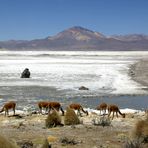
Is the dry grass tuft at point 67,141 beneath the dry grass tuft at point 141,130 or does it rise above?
beneath

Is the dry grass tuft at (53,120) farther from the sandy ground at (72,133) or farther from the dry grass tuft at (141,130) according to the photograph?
the dry grass tuft at (141,130)

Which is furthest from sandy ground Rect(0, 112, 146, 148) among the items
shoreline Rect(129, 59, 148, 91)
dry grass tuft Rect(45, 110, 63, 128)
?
shoreline Rect(129, 59, 148, 91)

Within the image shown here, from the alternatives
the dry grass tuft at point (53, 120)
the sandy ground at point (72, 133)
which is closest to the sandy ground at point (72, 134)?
the sandy ground at point (72, 133)

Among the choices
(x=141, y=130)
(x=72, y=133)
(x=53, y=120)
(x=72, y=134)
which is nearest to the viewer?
(x=141, y=130)

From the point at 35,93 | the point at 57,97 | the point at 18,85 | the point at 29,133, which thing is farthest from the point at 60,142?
the point at 18,85

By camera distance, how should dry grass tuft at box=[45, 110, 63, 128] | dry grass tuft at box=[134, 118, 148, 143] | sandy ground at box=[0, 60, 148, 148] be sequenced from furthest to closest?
dry grass tuft at box=[45, 110, 63, 128] → sandy ground at box=[0, 60, 148, 148] → dry grass tuft at box=[134, 118, 148, 143]

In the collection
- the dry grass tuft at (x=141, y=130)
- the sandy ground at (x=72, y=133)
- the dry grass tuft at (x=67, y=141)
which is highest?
the dry grass tuft at (x=141, y=130)

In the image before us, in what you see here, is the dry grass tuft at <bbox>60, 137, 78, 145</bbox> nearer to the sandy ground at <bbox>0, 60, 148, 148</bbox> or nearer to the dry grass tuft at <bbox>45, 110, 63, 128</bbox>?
the sandy ground at <bbox>0, 60, 148, 148</bbox>

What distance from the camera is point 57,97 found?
24.9 m

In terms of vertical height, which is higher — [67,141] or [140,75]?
[67,141]

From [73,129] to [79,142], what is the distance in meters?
1.75

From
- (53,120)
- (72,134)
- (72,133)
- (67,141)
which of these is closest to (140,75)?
(53,120)

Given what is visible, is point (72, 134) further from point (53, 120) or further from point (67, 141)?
point (53, 120)

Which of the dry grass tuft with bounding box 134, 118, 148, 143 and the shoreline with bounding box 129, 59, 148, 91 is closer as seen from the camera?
the dry grass tuft with bounding box 134, 118, 148, 143
